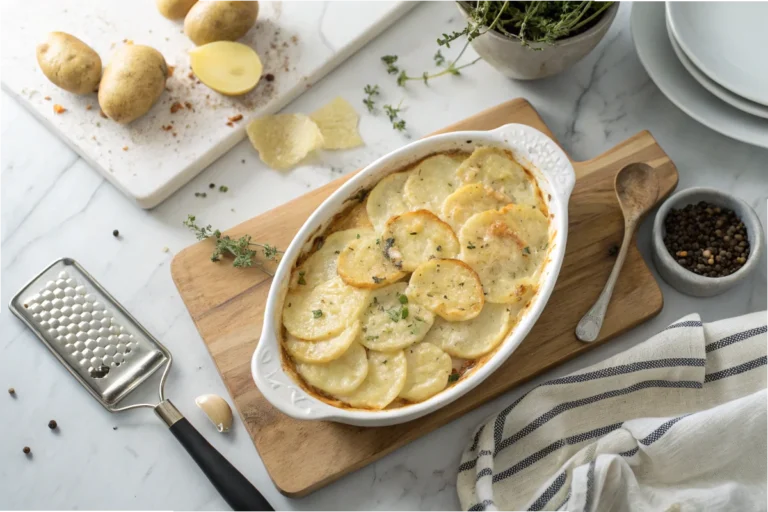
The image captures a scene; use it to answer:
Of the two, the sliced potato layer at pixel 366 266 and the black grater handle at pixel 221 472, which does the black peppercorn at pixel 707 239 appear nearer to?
the sliced potato layer at pixel 366 266

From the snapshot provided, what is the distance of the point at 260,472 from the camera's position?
280 cm

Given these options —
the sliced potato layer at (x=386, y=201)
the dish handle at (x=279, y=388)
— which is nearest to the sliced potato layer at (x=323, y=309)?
the dish handle at (x=279, y=388)

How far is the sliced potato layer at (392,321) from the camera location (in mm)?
2570

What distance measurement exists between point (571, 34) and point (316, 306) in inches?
53.8

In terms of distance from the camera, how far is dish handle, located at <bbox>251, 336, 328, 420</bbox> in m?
2.37

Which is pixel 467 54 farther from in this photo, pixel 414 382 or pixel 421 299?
pixel 414 382

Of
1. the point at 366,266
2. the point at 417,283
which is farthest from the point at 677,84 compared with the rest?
the point at 366,266

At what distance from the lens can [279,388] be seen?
7.88ft

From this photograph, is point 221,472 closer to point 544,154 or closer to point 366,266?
point 366,266

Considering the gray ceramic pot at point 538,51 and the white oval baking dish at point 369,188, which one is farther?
the gray ceramic pot at point 538,51

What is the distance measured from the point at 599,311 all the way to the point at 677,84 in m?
0.95

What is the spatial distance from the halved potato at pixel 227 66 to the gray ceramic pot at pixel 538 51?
34.1 inches

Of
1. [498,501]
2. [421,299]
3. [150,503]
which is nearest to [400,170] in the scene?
[421,299]

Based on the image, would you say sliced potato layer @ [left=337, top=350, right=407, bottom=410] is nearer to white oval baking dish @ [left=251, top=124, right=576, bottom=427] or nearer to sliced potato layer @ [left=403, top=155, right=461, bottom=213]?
white oval baking dish @ [left=251, top=124, right=576, bottom=427]
